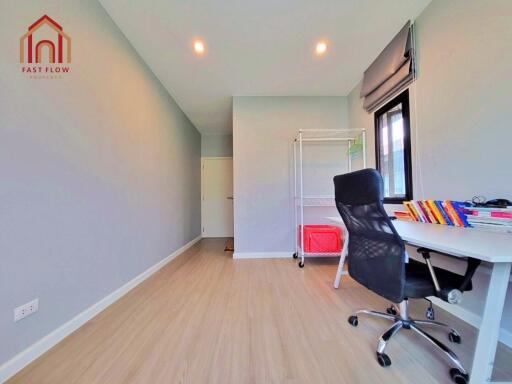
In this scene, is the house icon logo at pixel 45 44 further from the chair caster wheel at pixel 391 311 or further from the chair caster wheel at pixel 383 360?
the chair caster wheel at pixel 391 311

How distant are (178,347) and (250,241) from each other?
194cm

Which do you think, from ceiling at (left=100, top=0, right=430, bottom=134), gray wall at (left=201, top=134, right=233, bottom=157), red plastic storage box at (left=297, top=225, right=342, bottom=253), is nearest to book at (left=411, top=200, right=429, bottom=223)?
red plastic storage box at (left=297, top=225, right=342, bottom=253)

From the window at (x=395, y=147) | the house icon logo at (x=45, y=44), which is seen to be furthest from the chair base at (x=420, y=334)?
the house icon logo at (x=45, y=44)

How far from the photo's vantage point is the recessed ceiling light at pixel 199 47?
2.10 metres

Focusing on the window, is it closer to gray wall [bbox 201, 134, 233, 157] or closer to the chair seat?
the chair seat

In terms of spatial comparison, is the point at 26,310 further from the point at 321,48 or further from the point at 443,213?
the point at 321,48

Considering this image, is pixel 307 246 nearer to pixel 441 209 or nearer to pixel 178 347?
pixel 441 209

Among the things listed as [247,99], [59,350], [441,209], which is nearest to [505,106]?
[441,209]

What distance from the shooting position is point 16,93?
1084 millimetres

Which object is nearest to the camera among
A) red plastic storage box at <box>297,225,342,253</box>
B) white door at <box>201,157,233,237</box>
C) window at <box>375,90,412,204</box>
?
window at <box>375,90,412,204</box>

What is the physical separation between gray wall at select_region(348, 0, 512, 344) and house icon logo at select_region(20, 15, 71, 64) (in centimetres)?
277

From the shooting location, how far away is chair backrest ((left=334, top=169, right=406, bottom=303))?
3.47 feet

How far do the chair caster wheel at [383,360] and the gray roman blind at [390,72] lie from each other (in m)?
2.23

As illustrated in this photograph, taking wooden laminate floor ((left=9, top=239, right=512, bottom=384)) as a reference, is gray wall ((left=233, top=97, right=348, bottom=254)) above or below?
above
